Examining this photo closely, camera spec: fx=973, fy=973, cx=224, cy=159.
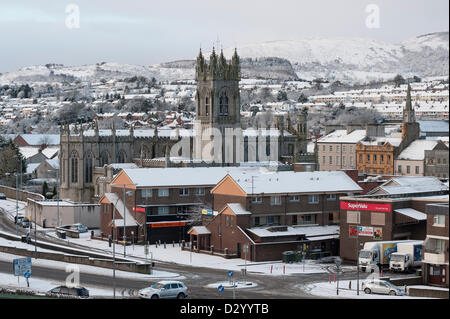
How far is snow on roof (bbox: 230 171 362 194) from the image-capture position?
6812 cm

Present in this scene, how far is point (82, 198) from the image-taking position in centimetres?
9831

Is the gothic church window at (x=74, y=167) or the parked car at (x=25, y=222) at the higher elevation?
the gothic church window at (x=74, y=167)

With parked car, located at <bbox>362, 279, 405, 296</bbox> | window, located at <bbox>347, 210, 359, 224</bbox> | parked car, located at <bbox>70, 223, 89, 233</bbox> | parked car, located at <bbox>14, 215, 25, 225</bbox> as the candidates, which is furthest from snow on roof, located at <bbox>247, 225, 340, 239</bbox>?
parked car, located at <bbox>14, 215, 25, 225</bbox>

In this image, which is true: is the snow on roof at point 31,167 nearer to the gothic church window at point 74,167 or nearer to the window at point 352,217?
the gothic church window at point 74,167

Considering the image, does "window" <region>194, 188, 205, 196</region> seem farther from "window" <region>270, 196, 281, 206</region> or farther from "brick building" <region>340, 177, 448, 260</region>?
"brick building" <region>340, 177, 448, 260</region>

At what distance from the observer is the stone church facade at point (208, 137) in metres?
102

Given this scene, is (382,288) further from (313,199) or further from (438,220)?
(313,199)

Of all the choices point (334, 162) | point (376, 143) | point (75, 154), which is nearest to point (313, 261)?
point (75, 154)

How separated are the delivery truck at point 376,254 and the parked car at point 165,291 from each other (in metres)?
15.3

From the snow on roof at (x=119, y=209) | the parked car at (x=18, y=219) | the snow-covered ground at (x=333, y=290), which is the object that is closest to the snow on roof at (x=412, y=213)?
the snow-covered ground at (x=333, y=290)

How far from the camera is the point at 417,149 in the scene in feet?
358

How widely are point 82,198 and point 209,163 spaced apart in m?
13.4

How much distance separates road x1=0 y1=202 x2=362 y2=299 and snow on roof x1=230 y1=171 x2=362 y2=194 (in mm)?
9933

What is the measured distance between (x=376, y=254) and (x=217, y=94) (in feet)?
172
